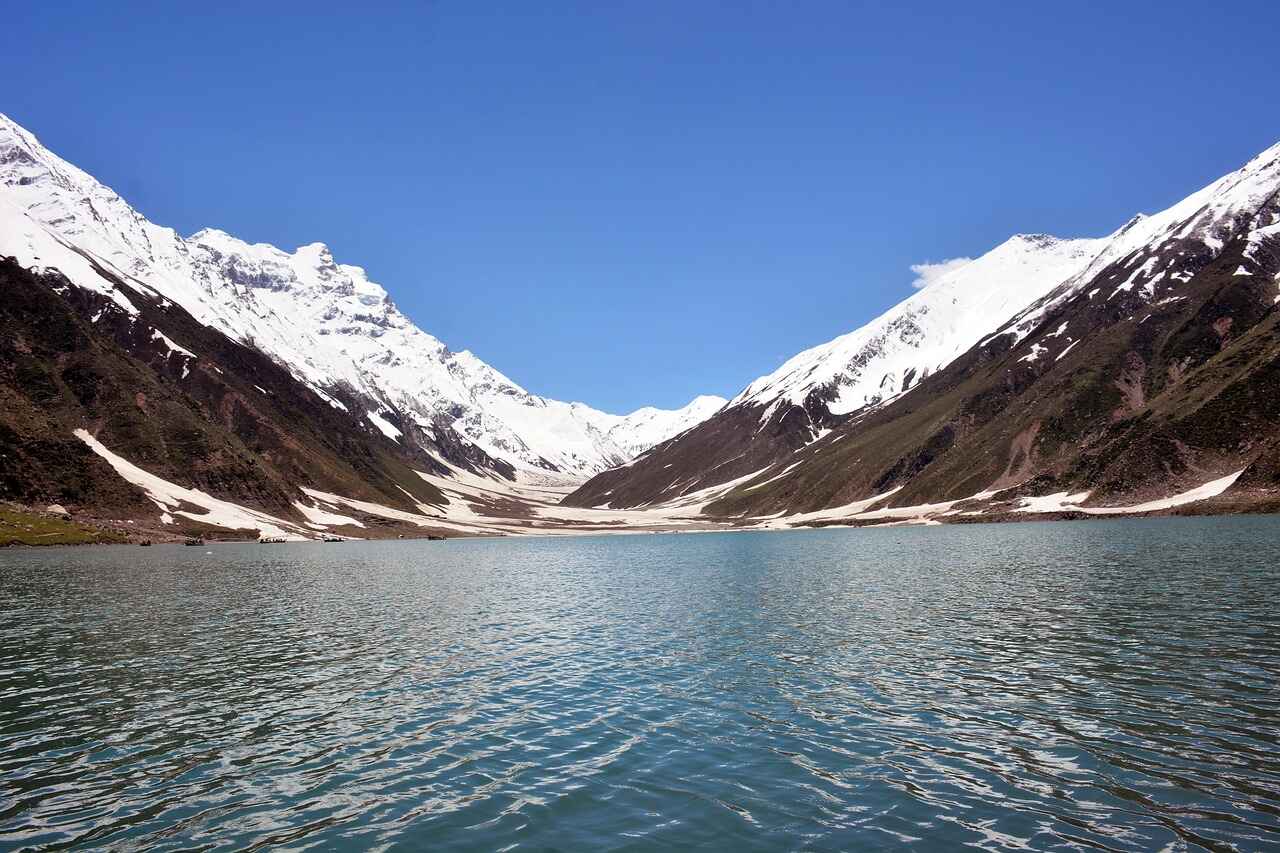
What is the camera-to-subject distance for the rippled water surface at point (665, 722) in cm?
1902

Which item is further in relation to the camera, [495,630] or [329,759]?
[495,630]

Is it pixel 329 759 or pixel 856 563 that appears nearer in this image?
pixel 329 759

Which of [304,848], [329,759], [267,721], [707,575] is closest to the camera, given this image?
[304,848]

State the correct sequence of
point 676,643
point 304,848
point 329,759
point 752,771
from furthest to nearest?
point 676,643
point 329,759
point 752,771
point 304,848

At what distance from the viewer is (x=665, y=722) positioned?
93.0ft

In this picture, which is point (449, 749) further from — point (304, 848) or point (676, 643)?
point (676, 643)

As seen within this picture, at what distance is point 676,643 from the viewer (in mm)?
44656

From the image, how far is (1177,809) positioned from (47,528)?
172696 mm

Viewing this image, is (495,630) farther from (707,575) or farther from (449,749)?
(707,575)

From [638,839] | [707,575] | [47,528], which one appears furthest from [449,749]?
[47,528]

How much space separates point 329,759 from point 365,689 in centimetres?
1016

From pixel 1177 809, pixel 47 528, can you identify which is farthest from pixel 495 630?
pixel 47 528

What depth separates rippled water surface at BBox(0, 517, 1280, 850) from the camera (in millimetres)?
19016

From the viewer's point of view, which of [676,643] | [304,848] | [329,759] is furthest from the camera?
[676,643]
